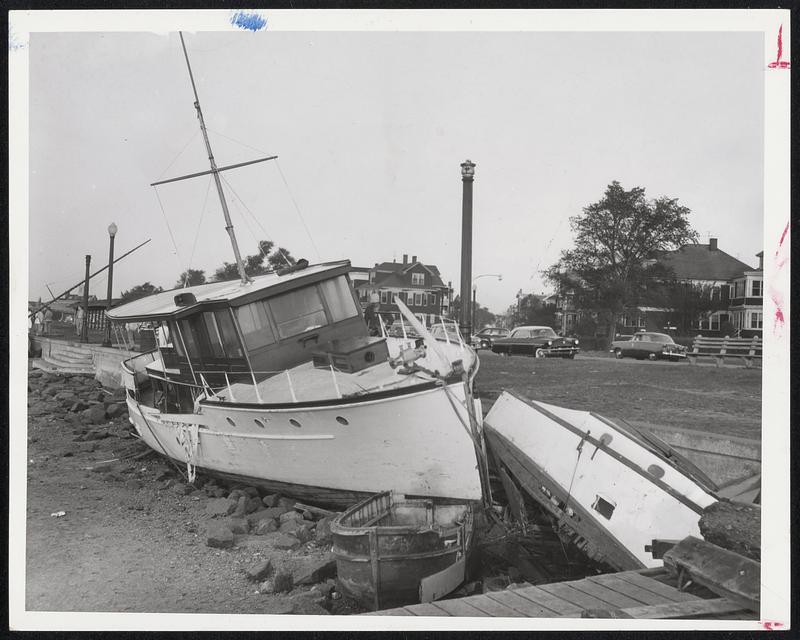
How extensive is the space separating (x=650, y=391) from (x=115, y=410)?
11382 mm

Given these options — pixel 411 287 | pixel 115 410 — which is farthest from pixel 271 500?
pixel 411 287

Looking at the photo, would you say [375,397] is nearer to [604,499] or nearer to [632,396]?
[604,499]

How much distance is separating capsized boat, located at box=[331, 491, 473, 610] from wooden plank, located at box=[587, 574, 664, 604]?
53.5 inches

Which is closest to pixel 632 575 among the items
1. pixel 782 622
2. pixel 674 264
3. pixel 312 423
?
pixel 782 622

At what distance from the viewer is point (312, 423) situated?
21.5ft

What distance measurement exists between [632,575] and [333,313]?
5130 mm

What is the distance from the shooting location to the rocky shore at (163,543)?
514cm

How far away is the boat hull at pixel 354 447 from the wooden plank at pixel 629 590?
76.6 inches

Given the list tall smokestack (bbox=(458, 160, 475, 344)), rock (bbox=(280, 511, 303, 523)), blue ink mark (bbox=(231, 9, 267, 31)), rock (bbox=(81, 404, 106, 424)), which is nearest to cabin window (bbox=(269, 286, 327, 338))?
tall smokestack (bbox=(458, 160, 475, 344))

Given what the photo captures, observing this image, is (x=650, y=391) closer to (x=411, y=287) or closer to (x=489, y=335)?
(x=411, y=287)

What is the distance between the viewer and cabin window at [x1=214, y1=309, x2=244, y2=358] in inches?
301

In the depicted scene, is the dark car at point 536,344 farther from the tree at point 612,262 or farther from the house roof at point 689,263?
the house roof at point 689,263

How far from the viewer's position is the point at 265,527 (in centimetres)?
658

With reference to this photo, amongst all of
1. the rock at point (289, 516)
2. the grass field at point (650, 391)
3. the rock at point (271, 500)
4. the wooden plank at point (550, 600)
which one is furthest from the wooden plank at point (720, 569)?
the rock at point (271, 500)
